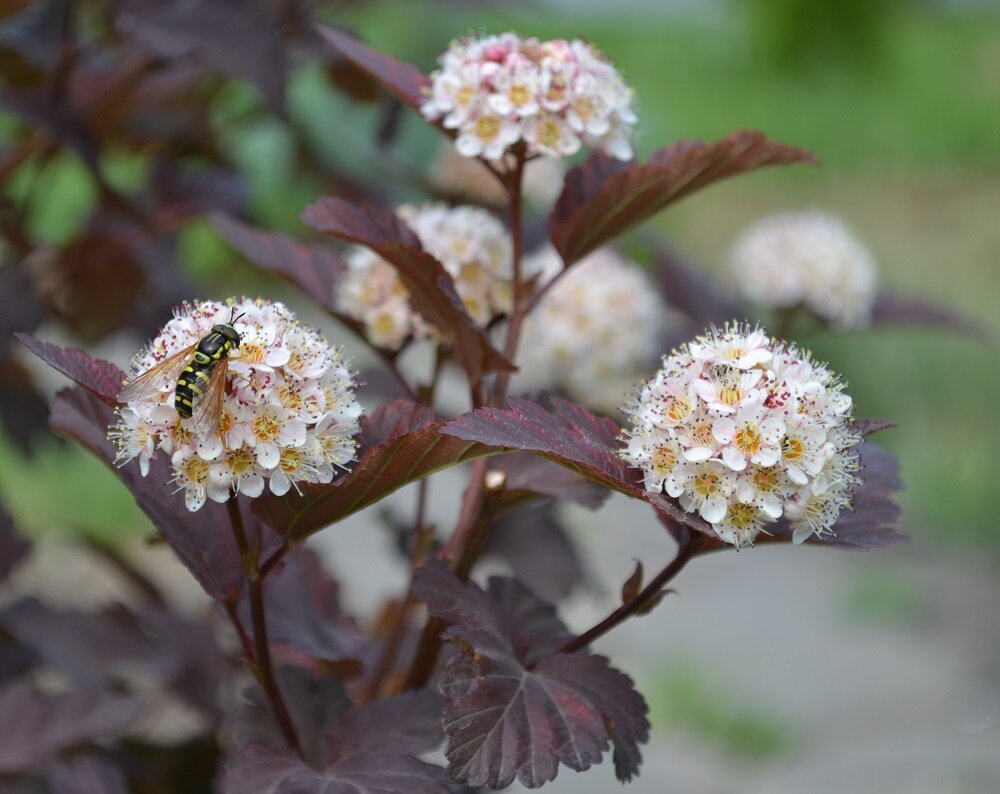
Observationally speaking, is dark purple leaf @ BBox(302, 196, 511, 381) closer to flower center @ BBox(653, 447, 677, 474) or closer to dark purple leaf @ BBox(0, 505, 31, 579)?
flower center @ BBox(653, 447, 677, 474)

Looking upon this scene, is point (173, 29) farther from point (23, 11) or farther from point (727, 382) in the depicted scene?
point (727, 382)

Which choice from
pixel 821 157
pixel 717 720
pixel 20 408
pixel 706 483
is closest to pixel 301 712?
pixel 706 483

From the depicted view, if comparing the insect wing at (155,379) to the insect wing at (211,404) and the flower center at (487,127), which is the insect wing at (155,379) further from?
the flower center at (487,127)

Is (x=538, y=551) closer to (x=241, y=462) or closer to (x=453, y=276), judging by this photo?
(x=453, y=276)

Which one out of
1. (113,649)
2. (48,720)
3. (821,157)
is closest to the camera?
(48,720)

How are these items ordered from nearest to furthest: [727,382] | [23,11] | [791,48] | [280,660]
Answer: [727,382] < [280,660] < [23,11] < [791,48]

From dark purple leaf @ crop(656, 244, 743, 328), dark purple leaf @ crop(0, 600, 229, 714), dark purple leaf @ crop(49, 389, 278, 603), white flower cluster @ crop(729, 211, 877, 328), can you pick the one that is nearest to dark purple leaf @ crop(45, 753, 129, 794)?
dark purple leaf @ crop(0, 600, 229, 714)

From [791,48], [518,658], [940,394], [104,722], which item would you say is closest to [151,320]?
[104,722]
